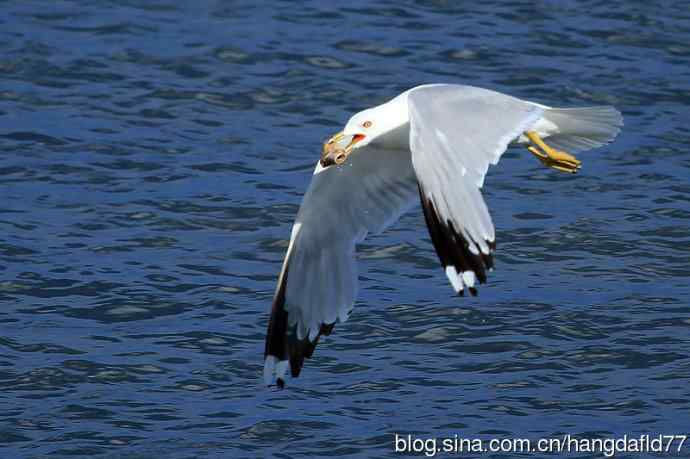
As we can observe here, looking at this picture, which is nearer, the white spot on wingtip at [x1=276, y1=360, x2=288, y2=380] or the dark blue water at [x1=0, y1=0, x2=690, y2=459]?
the dark blue water at [x1=0, y1=0, x2=690, y2=459]

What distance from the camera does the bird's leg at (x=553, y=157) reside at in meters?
7.96

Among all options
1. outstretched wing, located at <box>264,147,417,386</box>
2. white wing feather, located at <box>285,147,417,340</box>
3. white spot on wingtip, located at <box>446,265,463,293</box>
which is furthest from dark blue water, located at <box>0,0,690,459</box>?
white spot on wingtip, located at <box>446,265,463,293</box>

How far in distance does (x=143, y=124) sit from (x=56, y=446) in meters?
4.89

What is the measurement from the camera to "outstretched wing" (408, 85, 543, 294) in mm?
6281

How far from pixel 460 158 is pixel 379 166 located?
1.35 m

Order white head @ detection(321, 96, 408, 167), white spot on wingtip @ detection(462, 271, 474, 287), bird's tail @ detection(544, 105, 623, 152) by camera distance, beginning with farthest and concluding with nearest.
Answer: bird's tail @ detection(544, 105, 623, 152) < white head @ detection(321, 96, 408, 167) < white spot on wingtip @ detection(462, 271, 474, 287)

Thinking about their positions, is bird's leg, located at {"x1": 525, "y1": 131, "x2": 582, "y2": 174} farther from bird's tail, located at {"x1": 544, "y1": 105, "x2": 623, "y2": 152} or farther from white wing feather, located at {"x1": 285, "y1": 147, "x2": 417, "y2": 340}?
white wing feather, located at {"x1": 285, "y1": 147, "x2": 417, "y2": 340}

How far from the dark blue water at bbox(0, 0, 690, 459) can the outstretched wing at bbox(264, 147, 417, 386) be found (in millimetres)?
255

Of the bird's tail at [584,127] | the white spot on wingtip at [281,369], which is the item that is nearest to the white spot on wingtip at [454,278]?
the white spot on wingtip at [281,369]

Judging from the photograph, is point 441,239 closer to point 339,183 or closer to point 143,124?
point 339,183

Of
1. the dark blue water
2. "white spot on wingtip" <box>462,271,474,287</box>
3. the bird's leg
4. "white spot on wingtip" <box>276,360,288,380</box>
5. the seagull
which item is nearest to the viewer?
"white spot on wingtip" <box>462,271,474,287</box>

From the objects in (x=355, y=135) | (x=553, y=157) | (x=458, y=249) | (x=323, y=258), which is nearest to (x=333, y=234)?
(x=323, y=258)

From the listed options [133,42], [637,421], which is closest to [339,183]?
[637,421]

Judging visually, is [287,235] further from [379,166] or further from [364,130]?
[364,130]
